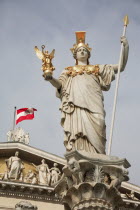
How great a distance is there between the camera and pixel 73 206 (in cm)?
822

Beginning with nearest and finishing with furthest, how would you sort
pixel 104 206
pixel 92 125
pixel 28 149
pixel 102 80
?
pixel 104 206 → pixel 92 125 → pixel 102 80 → pixel 28 149

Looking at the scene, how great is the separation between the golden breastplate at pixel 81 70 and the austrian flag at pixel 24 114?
23.0 meters

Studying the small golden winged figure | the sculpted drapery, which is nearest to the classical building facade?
the sculpted drapery

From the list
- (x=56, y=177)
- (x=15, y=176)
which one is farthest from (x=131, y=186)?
(x=15, y=176)

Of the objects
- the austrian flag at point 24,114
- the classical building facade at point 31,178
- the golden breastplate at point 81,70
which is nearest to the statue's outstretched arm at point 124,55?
the golden breastplate at point 81,70

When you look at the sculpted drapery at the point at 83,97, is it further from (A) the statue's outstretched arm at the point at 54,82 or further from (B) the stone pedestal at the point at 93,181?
(B) the stone pedestal at the point at 93,181

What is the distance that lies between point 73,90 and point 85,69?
0.50 metres

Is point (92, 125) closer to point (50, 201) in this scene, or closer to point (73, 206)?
point (73, 206)

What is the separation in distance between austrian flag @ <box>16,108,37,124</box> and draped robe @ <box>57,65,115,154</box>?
75.9ft

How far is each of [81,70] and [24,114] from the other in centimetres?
2346

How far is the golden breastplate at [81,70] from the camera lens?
952 centimetres

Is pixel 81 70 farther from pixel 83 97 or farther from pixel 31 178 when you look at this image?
pixel 31 178

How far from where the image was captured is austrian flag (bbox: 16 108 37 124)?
107 ft

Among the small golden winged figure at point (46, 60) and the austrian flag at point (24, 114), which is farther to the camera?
the austrian flag at point (24, 114)
